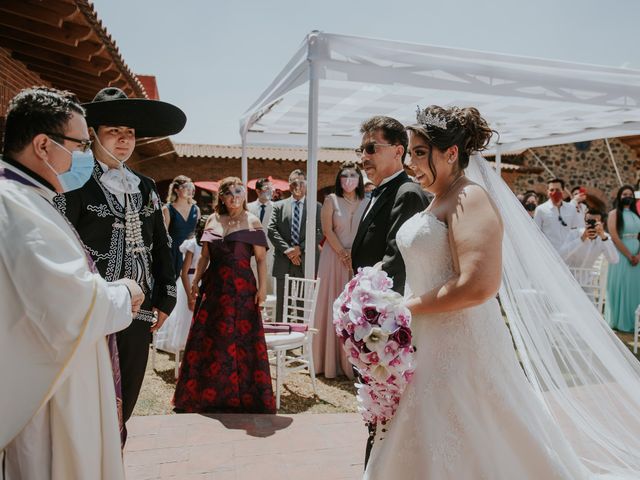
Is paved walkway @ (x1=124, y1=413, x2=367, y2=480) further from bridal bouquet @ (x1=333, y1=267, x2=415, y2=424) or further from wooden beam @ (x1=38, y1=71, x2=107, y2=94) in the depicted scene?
wooden beam @ (x1=38, y1=71, x2=107, y2=94)

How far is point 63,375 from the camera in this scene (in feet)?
5.75

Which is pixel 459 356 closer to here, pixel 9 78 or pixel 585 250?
pixel 9 78

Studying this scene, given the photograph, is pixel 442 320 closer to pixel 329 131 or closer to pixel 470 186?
pixel 470 186

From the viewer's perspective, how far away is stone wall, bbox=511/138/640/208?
19.4 m

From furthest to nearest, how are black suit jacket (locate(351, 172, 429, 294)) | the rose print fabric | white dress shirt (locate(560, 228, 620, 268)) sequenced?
1. white dress shirt (locate(560, 228, 620, 268))
2. the rose print fabric
3. black suit jacket (locate(351, 172, 429, 294))

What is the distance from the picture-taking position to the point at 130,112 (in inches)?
116

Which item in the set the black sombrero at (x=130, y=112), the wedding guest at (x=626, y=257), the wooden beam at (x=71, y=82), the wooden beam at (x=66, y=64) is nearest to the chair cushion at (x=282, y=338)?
the black sombrero at (x=130, y=112)

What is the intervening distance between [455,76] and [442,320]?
4.09m

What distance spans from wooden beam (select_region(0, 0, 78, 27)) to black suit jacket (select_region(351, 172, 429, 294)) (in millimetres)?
2980

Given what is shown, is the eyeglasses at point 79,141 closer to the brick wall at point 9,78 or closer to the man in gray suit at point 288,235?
the brick wall at point 9,78

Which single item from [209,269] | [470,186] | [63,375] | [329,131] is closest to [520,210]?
[470,186]

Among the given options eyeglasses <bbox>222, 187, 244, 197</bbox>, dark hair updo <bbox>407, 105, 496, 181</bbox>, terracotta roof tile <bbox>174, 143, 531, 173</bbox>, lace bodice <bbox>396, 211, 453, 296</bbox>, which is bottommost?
lace bodice <bbox>396, 211, 453, 296</bbox>

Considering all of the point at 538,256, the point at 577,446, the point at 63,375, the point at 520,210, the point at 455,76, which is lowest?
the point at 577,446

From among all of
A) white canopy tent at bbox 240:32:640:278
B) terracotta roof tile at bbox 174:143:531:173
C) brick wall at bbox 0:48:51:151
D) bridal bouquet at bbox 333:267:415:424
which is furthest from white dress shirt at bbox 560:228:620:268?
terracotta roof tile at bbox 174:143:531:173
